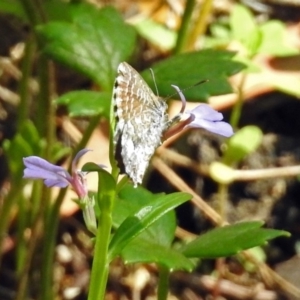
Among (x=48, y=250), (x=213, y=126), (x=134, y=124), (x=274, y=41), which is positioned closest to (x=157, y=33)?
(x=274, y=41)

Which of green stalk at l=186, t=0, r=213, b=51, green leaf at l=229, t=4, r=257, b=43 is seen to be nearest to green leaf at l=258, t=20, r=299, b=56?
green leaf at l=229, t=4, r=257, b=43

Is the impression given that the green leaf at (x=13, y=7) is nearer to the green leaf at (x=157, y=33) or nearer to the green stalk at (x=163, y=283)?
the green leaf at (x=157, y=33)

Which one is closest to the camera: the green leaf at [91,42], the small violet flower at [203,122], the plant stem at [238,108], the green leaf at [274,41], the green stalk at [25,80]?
the small violet flower at [203,122]

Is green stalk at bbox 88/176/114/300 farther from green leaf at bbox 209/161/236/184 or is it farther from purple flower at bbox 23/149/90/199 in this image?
green leaf at bbox 209/161/236/184

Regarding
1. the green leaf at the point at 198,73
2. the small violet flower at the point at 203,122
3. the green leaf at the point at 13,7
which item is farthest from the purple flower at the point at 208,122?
the green leaf at the point at 13,7

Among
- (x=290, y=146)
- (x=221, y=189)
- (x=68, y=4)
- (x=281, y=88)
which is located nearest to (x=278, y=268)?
(x=221, y=189)

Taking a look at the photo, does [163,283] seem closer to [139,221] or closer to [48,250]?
[139,221]

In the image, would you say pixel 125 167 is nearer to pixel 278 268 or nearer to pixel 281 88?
pixel 278 268
